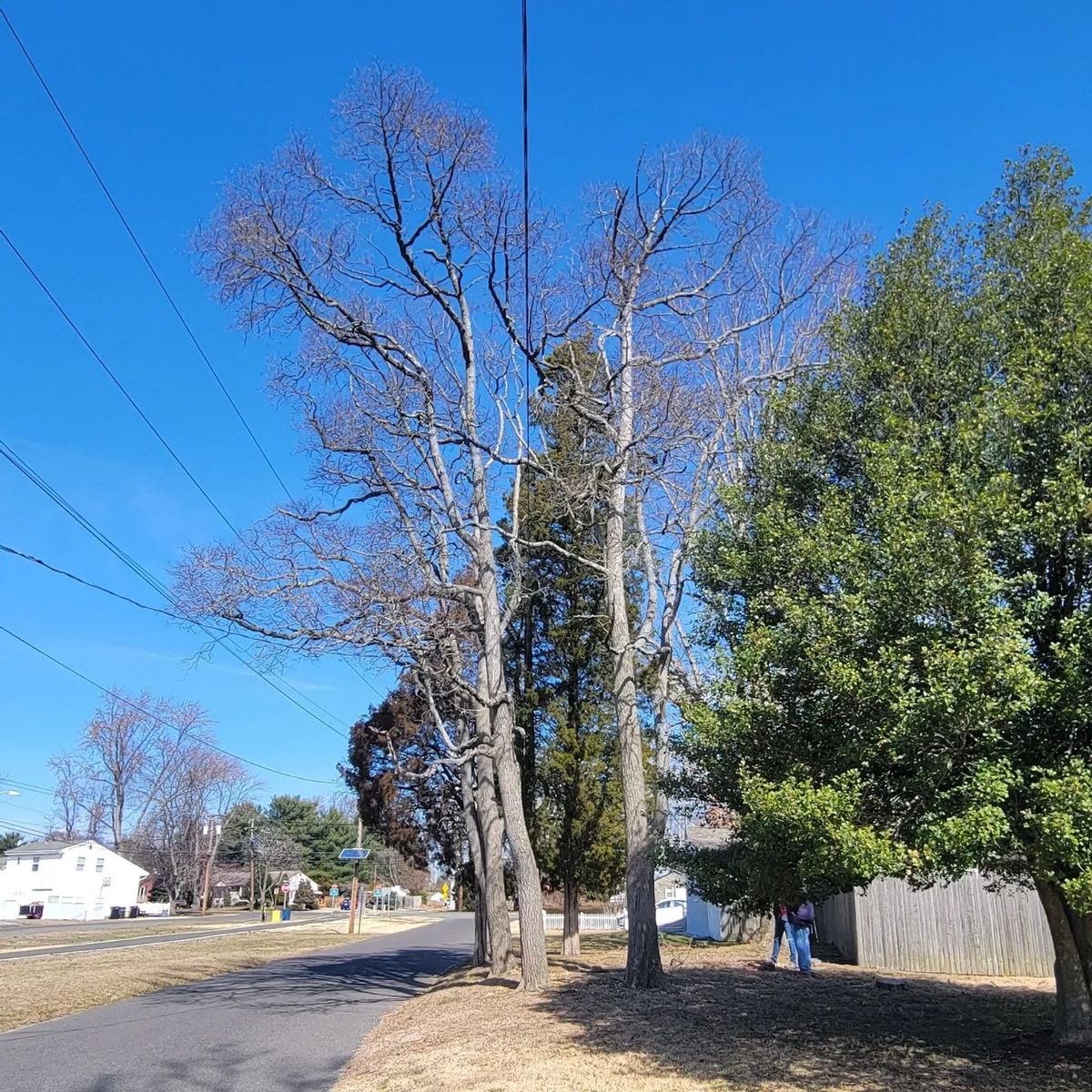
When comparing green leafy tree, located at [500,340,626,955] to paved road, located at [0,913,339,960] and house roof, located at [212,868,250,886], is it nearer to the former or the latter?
paved road, located at [0,913,339,960]

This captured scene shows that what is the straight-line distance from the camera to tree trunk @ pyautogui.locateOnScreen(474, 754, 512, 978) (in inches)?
671

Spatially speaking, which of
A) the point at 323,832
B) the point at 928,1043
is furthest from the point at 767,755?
the point at 323,832

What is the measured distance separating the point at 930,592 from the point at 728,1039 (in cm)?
569

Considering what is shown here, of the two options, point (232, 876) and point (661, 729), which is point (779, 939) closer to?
point (661, 729)

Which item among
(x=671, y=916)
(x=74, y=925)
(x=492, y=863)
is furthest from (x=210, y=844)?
(x=492, y=863)

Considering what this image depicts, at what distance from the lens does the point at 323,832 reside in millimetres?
87688

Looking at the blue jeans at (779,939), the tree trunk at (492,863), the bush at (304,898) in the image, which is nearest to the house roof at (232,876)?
the bush at (304,898)

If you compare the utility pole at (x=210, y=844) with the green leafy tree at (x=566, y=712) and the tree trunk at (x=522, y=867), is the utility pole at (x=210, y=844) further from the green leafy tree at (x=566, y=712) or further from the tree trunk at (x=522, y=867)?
the tree trunk at (x=522, y=867)

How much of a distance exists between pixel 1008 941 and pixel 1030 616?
423 inches

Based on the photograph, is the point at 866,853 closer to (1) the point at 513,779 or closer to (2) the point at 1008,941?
(1) the point at 513,779

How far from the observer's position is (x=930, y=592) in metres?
6.68

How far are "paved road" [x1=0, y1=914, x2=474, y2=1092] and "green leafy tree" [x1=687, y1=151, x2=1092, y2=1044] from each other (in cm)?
518

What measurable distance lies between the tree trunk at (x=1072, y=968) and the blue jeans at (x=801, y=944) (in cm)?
679

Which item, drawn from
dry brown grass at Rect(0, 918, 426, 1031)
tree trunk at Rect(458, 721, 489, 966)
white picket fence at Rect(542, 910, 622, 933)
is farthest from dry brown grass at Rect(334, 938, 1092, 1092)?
white picket fence at Rect(542, 910, 622, 933)
